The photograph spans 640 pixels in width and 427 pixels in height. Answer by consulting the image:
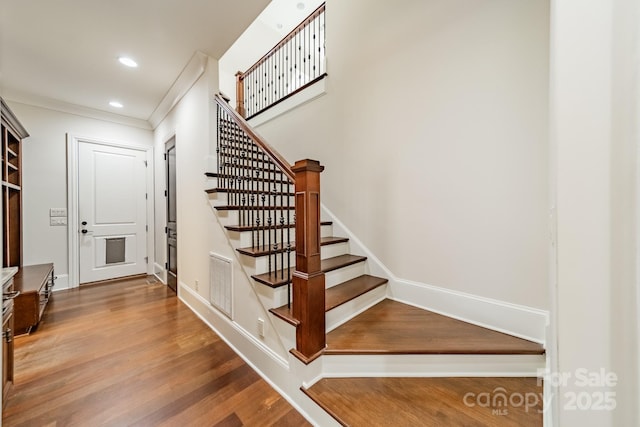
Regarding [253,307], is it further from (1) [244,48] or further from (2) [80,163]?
(1) [244,48]

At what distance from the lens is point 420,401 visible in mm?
1310

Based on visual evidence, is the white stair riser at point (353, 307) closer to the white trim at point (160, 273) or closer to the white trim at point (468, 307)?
the white trim at point (468, 307)

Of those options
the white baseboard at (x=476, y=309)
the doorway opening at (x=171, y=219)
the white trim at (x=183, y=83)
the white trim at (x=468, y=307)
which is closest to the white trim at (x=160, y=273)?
the doorway opening at (x=171, y=219)

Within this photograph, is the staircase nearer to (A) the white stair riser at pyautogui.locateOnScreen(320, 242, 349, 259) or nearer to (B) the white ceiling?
(A) the white stair riser at pyautogui.locateOnScreen(320, 242, 349, 259)

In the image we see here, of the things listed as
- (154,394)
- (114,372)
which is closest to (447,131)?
(154,394)

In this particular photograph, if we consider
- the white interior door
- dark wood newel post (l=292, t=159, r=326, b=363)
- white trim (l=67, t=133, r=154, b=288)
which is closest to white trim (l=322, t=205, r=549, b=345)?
dark wood newel post (l=292, t=159, r=326, b=363)

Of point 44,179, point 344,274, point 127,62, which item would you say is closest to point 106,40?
point 127,62

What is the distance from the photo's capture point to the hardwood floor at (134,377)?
1416mm

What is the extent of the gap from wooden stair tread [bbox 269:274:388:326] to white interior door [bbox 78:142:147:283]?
3.95 meters

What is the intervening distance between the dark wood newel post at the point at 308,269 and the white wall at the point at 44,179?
4.25 metres

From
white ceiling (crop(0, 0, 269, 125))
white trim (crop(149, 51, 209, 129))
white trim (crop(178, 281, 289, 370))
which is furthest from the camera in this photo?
white trim (crop(149, 51, 209, 129))

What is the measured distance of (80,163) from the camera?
3709 mm

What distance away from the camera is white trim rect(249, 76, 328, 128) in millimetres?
2910

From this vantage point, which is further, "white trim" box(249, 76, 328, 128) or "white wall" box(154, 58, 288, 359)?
"white trim" box(249, 76, 328, 128)
